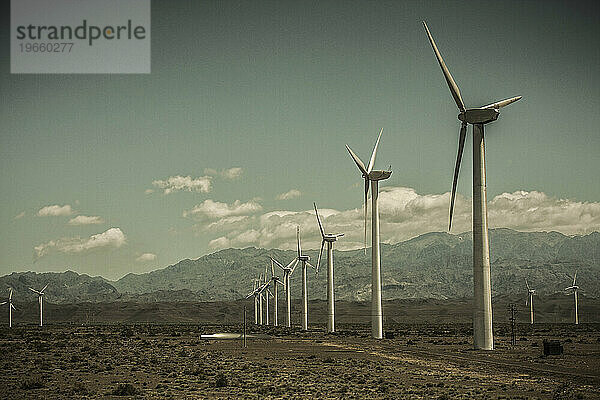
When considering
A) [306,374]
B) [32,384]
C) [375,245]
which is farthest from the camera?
[375,245]

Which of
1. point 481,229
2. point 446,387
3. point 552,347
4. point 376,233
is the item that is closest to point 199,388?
point 446,387

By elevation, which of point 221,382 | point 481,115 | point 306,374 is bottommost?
point 306,374

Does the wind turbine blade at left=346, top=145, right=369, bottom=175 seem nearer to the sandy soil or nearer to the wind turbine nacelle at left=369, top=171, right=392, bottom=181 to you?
the wind turbine nacelle at left=369, top=171, right=392, bottom=181

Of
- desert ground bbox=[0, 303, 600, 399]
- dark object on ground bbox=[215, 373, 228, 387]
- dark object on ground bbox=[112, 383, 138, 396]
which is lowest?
desert ground bbox=[0, 303, 600, 399]

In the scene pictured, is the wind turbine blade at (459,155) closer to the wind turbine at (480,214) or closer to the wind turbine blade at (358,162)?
the wind turbine at (480,214)

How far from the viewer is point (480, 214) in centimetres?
6378

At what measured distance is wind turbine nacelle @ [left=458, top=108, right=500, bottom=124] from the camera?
64.1 metres

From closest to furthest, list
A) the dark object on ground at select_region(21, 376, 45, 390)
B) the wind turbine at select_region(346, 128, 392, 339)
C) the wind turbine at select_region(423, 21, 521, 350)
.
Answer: the dark object on ground at select_region(21, 376, 45, 390)
the wind turbine at select_region(423, 21, 521, 350)
the wind turbine at select_region(346, 128, 392, 339)

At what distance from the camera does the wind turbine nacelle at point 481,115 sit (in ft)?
210

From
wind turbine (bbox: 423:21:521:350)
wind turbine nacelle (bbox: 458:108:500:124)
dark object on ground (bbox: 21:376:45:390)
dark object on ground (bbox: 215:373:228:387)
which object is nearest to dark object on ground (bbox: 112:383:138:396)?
dark object on ground (bbox: 215:373:228:387)

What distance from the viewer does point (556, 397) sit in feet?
120

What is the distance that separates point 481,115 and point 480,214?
27.8ft

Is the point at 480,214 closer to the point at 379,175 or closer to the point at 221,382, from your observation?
the point at 221,382

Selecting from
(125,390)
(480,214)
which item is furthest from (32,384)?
(480,214)
